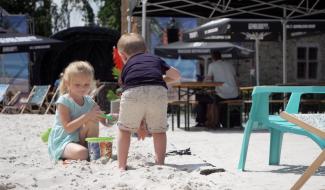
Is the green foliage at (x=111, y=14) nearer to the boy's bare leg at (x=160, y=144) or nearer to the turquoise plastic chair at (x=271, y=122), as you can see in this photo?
the turquoise plastic chair at (x=271, y=122)

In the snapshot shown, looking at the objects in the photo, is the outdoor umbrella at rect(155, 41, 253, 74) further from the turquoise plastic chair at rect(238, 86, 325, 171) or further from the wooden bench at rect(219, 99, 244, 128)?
the turquoise plastic chair at rect(238, 86, 325, 171)

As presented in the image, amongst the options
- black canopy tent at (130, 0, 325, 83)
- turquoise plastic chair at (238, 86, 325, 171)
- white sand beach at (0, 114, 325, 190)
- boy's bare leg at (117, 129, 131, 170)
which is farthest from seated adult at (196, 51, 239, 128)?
boy's bare leg at (117, 129, 131, 170)

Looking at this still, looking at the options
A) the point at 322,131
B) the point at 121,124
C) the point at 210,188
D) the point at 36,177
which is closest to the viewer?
the point at 322,131

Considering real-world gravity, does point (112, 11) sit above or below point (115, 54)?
above

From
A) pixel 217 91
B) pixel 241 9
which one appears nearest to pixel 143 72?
pixel 217 91

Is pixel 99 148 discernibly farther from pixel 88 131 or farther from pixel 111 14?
pixel 111 14

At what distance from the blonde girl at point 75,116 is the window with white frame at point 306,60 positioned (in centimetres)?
1575

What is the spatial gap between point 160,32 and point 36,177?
52.2 ft

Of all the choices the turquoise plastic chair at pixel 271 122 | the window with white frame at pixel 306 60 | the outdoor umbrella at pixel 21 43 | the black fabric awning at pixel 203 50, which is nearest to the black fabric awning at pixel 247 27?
the black fabric awning at pixel 203 50

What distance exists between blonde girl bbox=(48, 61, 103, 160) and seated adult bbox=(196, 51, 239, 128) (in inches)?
201

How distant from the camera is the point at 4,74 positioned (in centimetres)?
1984

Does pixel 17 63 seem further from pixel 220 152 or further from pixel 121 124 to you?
pixel 121 124

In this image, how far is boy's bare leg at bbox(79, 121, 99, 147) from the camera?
16.2ft

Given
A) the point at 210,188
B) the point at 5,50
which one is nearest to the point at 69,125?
the point at 210,188
